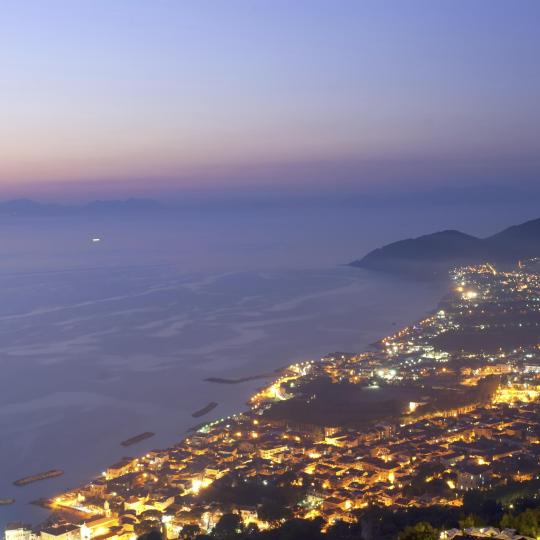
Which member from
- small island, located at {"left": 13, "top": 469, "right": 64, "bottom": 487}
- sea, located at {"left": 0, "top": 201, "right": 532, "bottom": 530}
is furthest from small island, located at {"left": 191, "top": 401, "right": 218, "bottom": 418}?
small island, located at {"left": 13, "top": 469, "right": 64, "bottom": 487}

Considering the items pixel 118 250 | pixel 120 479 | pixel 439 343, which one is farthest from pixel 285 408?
pixel 118 250

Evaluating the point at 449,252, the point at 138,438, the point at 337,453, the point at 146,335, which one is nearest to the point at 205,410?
the point at 138,438

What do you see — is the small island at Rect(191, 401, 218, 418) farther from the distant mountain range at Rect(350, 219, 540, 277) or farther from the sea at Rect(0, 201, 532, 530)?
the distant mountain range at Rect(350, 219, 540, 277)

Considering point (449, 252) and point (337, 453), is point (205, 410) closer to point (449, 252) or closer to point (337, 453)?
point (337, 453)

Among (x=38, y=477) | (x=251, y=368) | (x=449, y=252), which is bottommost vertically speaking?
(x=38, y=477)

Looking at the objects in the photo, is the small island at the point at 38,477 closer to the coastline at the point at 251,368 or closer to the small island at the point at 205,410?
the coastline at the point at 251,368

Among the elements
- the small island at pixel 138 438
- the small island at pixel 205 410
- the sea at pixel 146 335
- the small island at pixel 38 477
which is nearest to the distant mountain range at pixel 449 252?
the sea at pixel 146 335
